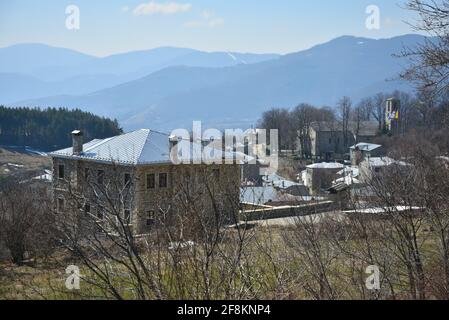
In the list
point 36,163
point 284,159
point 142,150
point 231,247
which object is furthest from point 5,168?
point 231,247

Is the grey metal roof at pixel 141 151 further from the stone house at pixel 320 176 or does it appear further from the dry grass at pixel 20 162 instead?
the dry grass at pixel 20 162

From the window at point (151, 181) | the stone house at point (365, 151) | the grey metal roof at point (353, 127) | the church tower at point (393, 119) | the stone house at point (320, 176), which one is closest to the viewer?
the window at point (151, 181)

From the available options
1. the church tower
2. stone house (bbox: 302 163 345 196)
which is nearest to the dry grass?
stone house (bbox: 302 163 345 196)

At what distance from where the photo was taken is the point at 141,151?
25812 millimetres

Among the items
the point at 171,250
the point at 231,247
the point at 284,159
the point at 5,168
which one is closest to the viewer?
the point at 171,250

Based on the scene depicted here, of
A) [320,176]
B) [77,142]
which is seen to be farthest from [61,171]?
[320,176]

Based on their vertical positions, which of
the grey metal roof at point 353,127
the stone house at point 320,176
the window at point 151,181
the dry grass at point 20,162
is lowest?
the stone house at point 320,176

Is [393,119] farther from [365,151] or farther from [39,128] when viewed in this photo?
[39,128]

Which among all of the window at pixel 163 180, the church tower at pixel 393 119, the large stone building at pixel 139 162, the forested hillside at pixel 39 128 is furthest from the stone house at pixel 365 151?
the window at pixel 163 180

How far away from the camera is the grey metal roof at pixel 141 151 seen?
25312 mm
